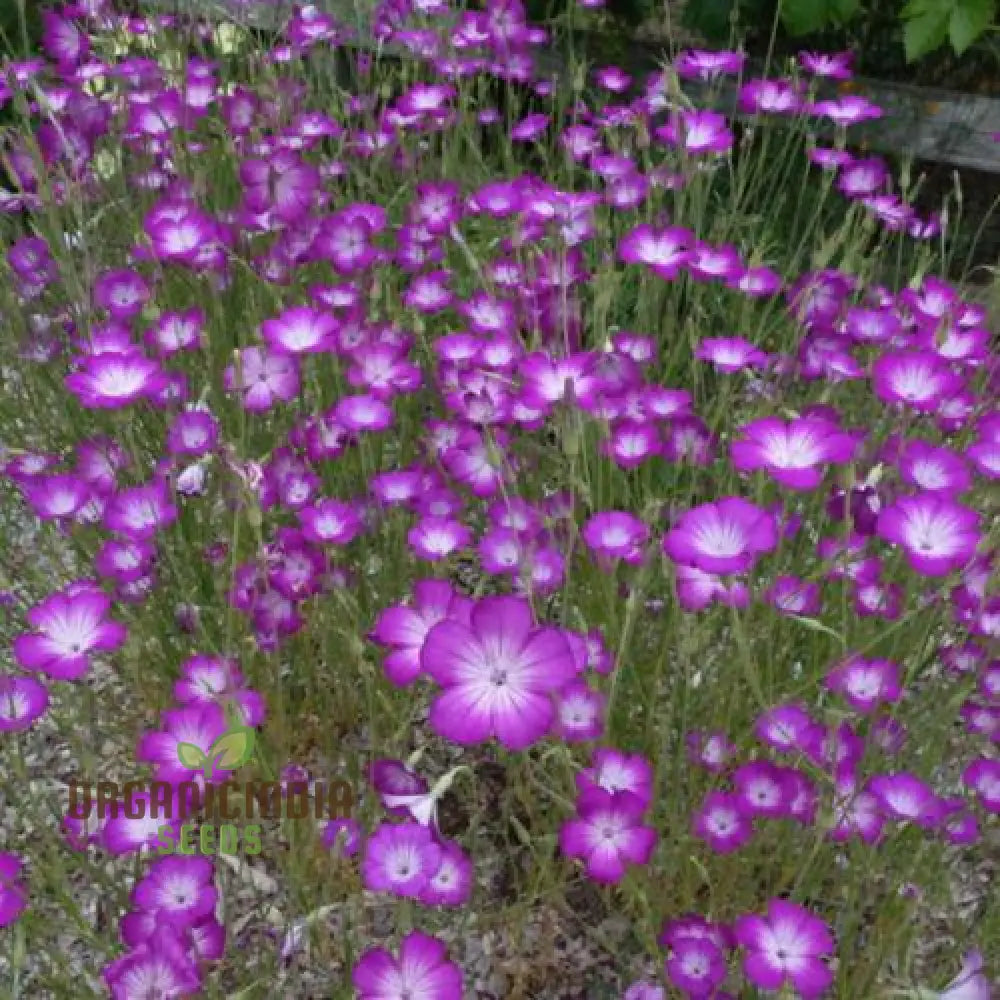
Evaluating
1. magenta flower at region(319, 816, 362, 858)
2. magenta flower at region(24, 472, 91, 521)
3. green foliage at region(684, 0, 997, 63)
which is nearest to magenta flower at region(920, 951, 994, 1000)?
magenta flower at region(319, 816, 362, 858)

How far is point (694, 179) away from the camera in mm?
2607

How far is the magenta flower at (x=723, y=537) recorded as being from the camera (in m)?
1.43

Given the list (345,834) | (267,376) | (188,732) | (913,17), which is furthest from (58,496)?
(913,17)

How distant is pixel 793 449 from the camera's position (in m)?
1.61

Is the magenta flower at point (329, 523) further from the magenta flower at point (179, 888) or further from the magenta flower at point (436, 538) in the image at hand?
the magenta flower at point (179, 888)

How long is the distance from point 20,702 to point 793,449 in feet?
3.44

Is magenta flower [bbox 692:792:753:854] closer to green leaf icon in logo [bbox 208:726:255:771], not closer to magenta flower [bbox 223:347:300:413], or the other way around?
green leaf icon in logo [bbox 208:726:255:771]

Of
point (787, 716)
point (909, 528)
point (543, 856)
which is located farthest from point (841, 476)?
point (543, 856)

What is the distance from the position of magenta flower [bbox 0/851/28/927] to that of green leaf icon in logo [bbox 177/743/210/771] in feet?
0.70

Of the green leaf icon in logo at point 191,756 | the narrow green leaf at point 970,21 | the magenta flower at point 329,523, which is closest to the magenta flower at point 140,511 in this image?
the magenta flower at point 329,523

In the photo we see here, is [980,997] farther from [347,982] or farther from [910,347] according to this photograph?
[910,347]

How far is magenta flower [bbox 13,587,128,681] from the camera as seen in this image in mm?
1590

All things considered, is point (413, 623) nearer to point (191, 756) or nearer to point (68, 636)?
point (191, 756)

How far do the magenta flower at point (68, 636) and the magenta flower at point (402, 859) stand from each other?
471mm
